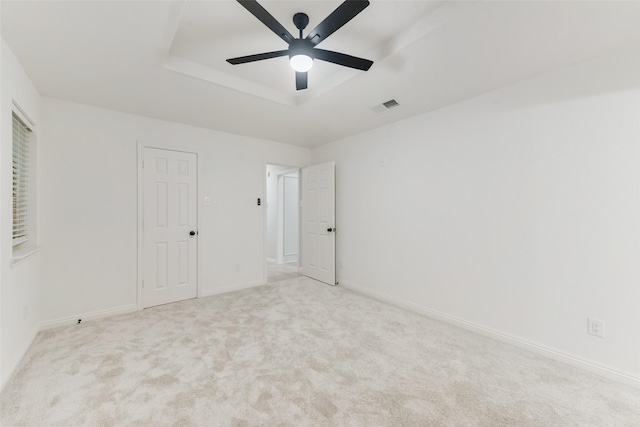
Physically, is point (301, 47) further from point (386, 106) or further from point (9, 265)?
point (9, 265)

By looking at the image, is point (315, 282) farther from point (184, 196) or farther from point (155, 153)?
point (155, 153)

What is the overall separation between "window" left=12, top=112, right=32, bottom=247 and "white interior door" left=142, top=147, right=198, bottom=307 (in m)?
0.99

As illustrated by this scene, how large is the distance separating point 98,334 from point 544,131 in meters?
4.53

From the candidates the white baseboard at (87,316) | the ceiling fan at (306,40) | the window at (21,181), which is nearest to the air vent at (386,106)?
the ceiling fan at (306,40)

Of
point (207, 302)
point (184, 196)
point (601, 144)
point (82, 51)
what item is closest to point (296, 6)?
point (82, 51)

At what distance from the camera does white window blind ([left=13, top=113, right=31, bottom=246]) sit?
92.5 inches

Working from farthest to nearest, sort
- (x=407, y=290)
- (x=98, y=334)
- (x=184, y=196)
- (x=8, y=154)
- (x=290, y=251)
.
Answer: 1. (x=290, y=251)
2. (x=184, y=196)
3. (x=407, y=290)
4. (x=98, y=334)
5. (x=8, y=154)

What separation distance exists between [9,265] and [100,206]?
3.98 ft

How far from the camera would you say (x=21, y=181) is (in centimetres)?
254

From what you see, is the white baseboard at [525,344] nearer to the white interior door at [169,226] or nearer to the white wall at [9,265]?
the white interior door at [169,226]

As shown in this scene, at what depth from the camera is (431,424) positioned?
1.52m

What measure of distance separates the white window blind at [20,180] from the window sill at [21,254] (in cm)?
8

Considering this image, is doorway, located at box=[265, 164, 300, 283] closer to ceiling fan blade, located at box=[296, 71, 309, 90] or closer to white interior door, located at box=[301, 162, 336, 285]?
white interior door, located at box=[301, 162, 336, 285]

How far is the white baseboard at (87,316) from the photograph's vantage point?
2750mm
